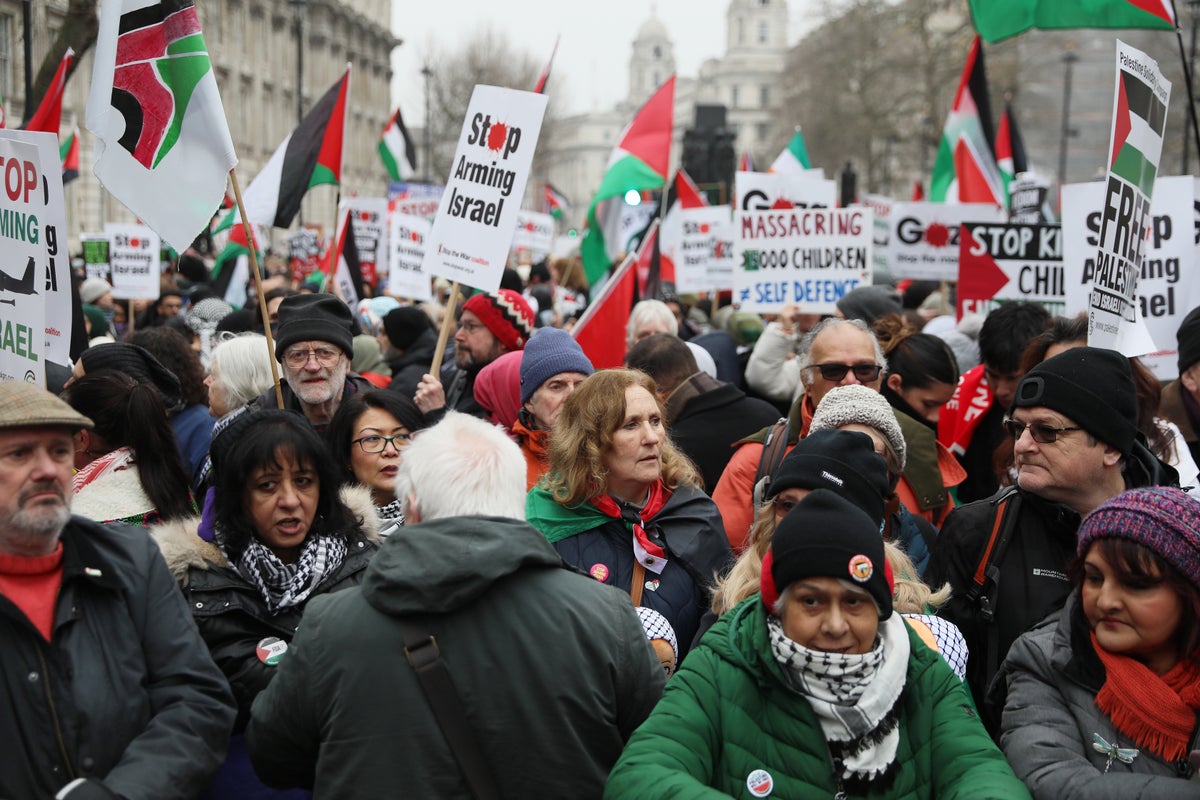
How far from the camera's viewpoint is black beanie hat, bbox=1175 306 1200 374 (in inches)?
205

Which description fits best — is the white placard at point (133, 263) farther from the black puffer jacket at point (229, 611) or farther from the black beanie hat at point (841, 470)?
the black beanie hat at point (841, 470)

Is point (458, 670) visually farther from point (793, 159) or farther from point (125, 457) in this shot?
point (793, 159)

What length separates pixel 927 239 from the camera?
39.0 ft

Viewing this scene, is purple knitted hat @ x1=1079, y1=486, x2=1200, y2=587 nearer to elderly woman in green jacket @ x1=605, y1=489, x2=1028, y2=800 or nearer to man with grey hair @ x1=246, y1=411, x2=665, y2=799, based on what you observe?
elderly woman in green jacket @ x1=605, y1=489, x2=1028, y2=800

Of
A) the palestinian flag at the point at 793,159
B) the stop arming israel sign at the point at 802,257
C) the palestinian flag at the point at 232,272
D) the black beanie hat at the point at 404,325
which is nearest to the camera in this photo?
the black beanie hat at the point at 404,325

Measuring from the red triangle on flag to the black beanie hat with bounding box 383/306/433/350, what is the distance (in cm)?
321

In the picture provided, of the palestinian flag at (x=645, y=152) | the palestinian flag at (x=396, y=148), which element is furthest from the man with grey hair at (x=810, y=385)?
the palestinian flag at (x=396, y=148)

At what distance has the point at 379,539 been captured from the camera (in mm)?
3844

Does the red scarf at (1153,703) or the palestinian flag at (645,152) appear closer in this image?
the red scarf at (1153,703)

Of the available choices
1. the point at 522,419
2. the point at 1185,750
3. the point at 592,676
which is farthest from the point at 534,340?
the point at 1185,750

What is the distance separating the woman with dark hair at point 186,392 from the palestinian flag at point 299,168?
186 cm

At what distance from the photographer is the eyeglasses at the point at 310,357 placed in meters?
5.61

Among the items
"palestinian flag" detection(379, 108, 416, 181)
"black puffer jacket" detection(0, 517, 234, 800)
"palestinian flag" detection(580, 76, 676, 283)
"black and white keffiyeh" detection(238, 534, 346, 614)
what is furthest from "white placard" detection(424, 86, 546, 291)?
"palestinian flag" detection(379, 108, 416, 181)

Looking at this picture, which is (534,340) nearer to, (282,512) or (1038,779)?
(282,512)
